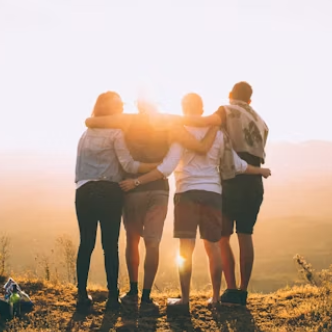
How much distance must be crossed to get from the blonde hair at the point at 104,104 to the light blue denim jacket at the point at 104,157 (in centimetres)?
21

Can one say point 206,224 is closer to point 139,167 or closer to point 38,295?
point 139,167

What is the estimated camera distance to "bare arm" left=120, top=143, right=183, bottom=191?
489cm

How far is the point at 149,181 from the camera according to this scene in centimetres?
495

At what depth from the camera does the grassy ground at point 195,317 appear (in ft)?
15.3

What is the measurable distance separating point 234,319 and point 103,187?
193 centimetres

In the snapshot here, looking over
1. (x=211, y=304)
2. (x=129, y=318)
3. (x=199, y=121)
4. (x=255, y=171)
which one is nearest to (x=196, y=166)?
(x=199, y=121)

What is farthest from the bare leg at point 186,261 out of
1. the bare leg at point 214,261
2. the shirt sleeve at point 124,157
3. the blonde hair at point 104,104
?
the blonde hair at point 104,104

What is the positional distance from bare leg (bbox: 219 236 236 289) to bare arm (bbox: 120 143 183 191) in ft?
3.57

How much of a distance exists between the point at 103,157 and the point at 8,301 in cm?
179

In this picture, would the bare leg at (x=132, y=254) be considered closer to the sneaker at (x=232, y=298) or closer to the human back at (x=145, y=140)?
the human back at (x=145, y=140)

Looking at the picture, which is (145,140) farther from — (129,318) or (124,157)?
(129,318)

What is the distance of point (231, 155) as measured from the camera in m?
5.13

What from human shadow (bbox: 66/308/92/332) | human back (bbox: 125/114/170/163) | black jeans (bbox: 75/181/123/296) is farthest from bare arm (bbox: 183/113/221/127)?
human shadow (bbox: 66/308/92/332)

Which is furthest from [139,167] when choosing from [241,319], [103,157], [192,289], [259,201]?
[192,289]
